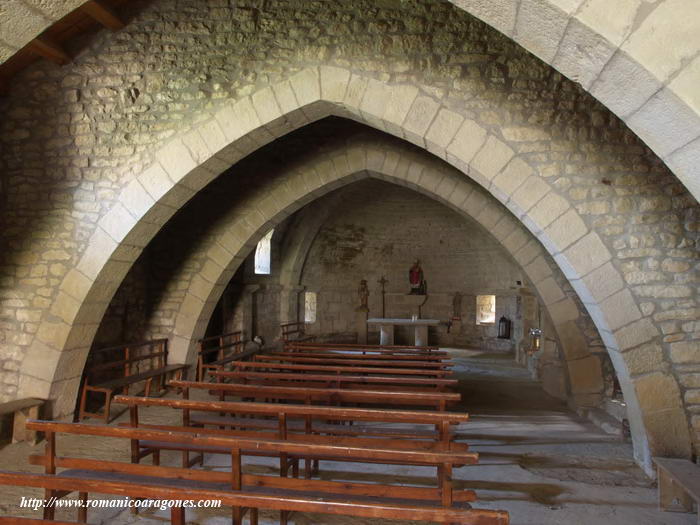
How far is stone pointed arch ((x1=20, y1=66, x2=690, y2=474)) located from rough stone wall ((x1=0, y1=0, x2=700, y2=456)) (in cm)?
4

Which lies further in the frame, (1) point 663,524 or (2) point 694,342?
(2) point 694,342

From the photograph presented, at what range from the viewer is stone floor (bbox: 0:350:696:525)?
3.02 m

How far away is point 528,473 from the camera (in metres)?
3.72

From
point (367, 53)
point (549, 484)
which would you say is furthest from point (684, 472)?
point (367, 53)

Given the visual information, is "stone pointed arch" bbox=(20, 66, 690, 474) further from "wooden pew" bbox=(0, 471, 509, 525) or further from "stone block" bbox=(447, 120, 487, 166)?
"wooden pew" bbox=(0, 471, 509, 525)

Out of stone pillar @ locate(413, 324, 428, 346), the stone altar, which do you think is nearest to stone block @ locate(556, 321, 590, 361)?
the stone altar

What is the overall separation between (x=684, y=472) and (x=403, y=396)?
5.97 feet

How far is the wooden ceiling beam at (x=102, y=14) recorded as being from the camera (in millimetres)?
4404

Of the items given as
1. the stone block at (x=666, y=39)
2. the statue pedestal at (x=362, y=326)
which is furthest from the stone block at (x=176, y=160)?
the statue pedestal at (x=362, y=326)

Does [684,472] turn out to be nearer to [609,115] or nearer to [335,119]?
[609,115]

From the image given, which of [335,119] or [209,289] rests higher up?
[335,119]

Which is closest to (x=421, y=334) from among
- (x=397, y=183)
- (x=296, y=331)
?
(x=296, y=331)

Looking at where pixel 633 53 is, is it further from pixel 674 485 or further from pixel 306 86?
pixel 306 86

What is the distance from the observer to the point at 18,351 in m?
4.93
